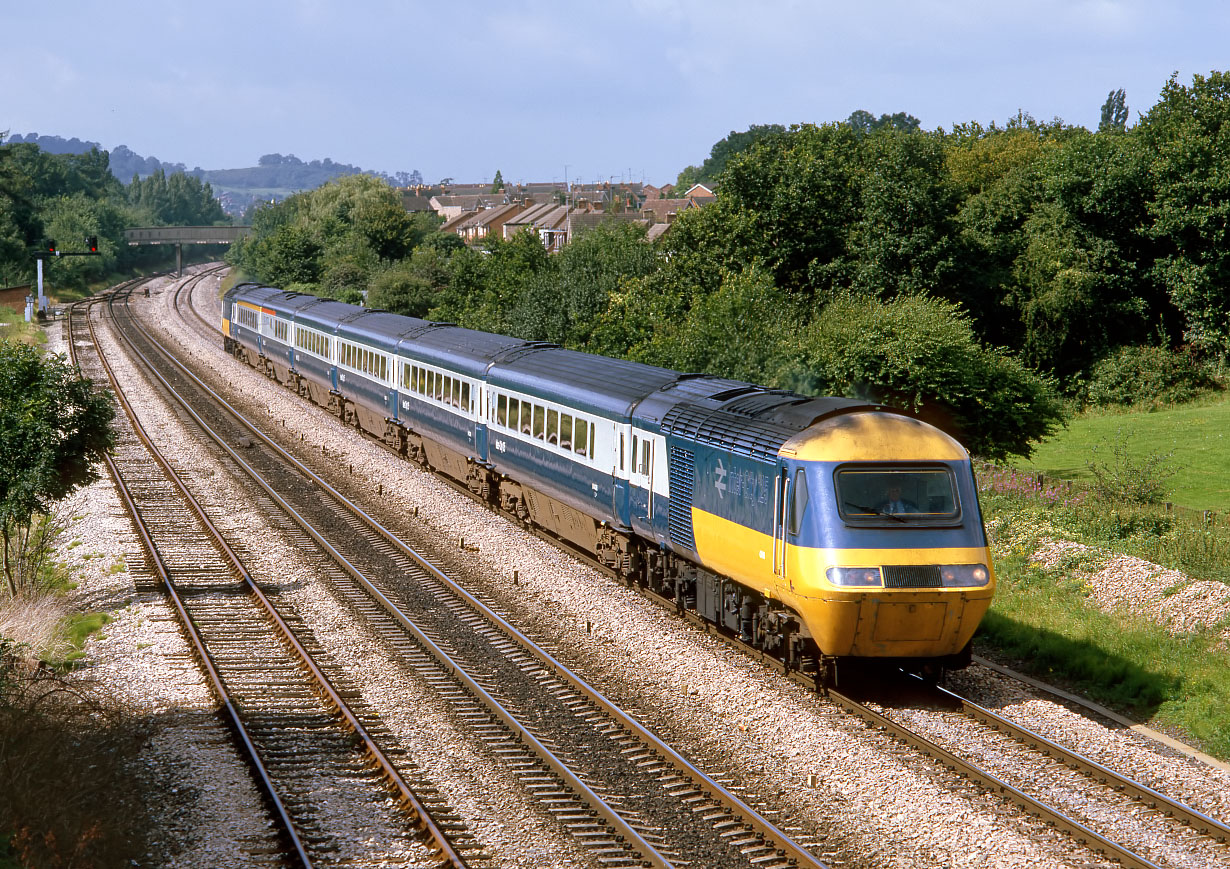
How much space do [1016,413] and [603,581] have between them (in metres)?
12.0

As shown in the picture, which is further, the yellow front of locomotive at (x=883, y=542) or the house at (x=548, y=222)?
the house at (x=548, y=222)

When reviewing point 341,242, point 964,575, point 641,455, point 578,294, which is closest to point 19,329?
point 341,242

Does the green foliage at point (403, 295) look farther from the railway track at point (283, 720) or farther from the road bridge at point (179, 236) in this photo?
the road bridge at point (179, 236)

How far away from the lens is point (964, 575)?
39.9 ft

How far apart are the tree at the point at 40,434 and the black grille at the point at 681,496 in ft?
31.2

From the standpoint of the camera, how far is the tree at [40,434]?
17281 mm

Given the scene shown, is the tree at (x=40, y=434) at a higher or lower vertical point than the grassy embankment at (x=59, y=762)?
higher

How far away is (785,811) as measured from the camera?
10.4 meters

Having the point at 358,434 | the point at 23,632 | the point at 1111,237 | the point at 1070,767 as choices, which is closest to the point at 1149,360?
the point at 1111,237

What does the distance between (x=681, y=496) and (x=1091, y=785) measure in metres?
6.36

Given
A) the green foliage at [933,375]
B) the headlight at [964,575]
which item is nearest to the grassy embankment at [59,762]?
the headlight at [964,575]

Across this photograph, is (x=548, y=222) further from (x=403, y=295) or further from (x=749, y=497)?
(x=749, y=497)

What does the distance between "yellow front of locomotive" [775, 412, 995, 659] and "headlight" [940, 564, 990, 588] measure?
0.01m

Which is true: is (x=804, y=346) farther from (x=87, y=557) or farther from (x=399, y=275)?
(x=399, y=275)
